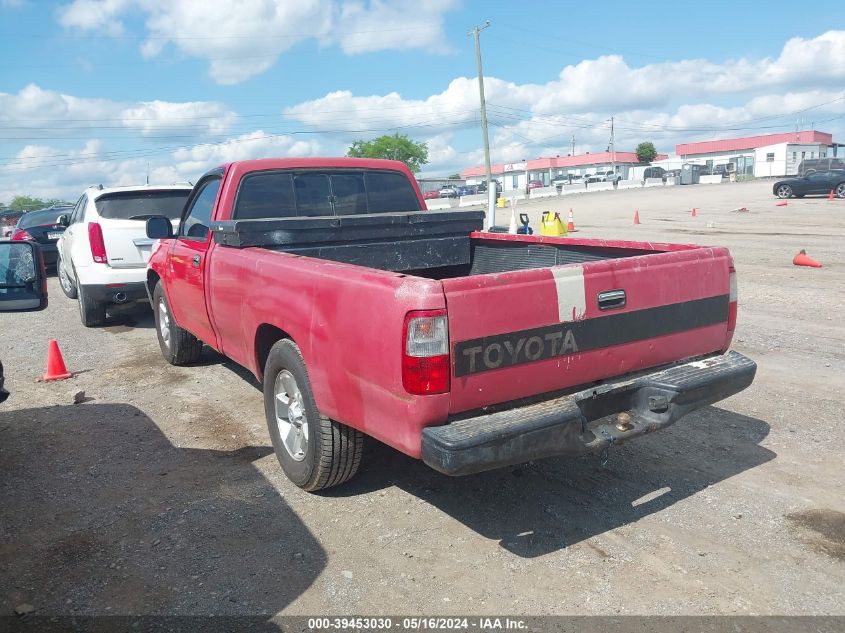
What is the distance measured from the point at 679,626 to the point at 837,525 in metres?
1.33

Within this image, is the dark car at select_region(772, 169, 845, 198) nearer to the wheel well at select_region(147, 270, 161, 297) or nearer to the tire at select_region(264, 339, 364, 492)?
the wheel well at select_region(147, 270, 161, 297)

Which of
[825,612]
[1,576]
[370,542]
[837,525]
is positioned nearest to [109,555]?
[1,576]

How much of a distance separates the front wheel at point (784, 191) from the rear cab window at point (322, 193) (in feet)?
104

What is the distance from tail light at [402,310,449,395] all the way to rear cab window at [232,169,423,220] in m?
2.71

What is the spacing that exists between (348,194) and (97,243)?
4365mm

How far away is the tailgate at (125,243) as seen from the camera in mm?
8445

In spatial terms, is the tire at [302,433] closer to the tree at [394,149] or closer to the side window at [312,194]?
the side window at [312,194]

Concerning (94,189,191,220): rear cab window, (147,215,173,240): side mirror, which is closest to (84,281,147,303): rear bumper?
(94,189,191,220): rear cab window

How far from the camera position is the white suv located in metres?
8.45

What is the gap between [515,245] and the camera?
17.0 ft

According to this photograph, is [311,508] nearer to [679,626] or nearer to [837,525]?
[679,626]

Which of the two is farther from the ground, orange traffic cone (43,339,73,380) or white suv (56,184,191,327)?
white suv (56,184,191,327)

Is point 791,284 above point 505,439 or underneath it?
underneath

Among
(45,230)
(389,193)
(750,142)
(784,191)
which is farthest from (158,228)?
(750,142)
